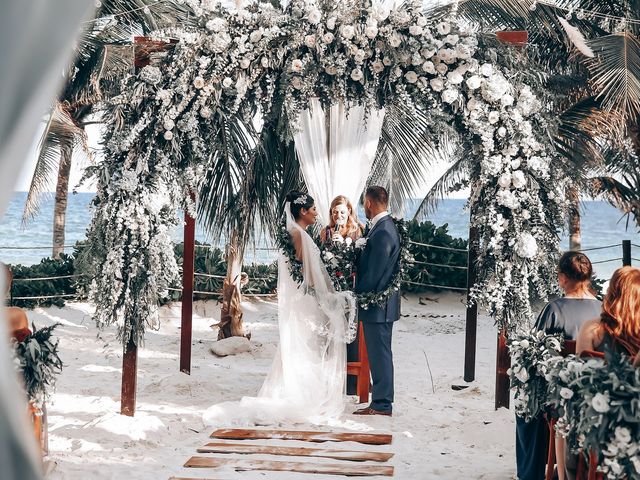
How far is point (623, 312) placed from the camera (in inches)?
162

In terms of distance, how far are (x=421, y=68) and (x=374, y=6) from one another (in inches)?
25.8

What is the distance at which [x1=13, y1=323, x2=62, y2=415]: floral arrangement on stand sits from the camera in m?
4.99

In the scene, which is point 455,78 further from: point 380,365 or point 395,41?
point 380,365

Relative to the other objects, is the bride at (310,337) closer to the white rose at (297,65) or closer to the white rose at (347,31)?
the white rose at (297,65)

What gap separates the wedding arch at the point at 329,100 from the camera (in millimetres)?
6750

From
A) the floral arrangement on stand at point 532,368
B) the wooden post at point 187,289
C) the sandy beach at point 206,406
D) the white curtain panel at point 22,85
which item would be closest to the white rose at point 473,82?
the floral arrangement on stand at point 532,368

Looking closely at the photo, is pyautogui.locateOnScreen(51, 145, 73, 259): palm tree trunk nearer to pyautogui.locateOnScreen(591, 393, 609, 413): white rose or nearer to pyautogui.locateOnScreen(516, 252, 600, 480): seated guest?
pyautogui.locateOnScreen(516, 252, 600, 480): seated guest

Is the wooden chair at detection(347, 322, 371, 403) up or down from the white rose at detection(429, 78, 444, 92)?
down

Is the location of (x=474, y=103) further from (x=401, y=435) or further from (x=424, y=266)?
(x=424, y=266)

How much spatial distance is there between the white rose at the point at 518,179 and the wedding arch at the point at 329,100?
0.04 feet

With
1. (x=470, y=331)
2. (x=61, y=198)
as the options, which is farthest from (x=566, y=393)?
(x=61, y=198)

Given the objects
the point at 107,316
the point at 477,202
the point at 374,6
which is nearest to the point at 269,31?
the point at 374,6

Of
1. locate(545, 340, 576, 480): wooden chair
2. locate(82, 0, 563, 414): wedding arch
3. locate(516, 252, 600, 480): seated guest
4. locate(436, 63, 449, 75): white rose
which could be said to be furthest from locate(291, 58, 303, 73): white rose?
locate(545, 340, 576, 480): wooden chair

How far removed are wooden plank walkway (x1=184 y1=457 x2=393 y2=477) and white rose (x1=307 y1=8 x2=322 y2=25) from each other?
350 cm
